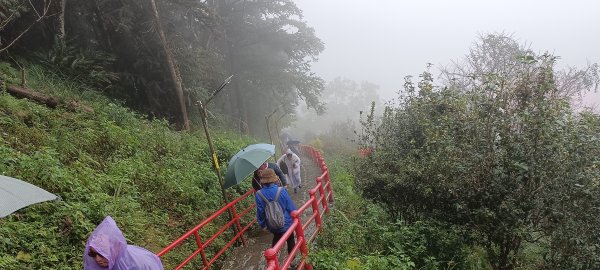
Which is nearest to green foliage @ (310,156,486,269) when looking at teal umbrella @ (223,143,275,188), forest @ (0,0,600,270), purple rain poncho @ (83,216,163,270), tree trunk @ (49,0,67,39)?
forest @ (0,0,600,270)

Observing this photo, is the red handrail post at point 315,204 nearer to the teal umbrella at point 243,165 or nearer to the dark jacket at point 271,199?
the dark jacket at point 271,199

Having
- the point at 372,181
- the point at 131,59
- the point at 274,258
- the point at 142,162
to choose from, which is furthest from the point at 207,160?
the point at 274,258

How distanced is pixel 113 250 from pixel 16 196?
870 millimetres

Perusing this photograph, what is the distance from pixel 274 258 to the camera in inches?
150

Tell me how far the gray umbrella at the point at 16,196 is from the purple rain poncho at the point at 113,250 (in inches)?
18.7

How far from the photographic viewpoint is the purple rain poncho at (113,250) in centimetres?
326

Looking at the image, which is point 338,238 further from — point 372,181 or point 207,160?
point 207,160

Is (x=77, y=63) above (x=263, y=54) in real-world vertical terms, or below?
below

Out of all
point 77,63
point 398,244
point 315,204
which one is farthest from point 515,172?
point 77,63

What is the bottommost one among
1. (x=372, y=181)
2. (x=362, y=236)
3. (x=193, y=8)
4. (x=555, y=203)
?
(x=362, y=236)

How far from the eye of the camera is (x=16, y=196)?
10.6 feet

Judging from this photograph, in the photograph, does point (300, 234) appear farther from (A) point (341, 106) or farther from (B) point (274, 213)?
(A) point (341, 106)

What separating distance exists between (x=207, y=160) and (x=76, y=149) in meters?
3.94

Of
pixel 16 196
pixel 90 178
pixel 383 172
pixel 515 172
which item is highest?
pixel 515 172
